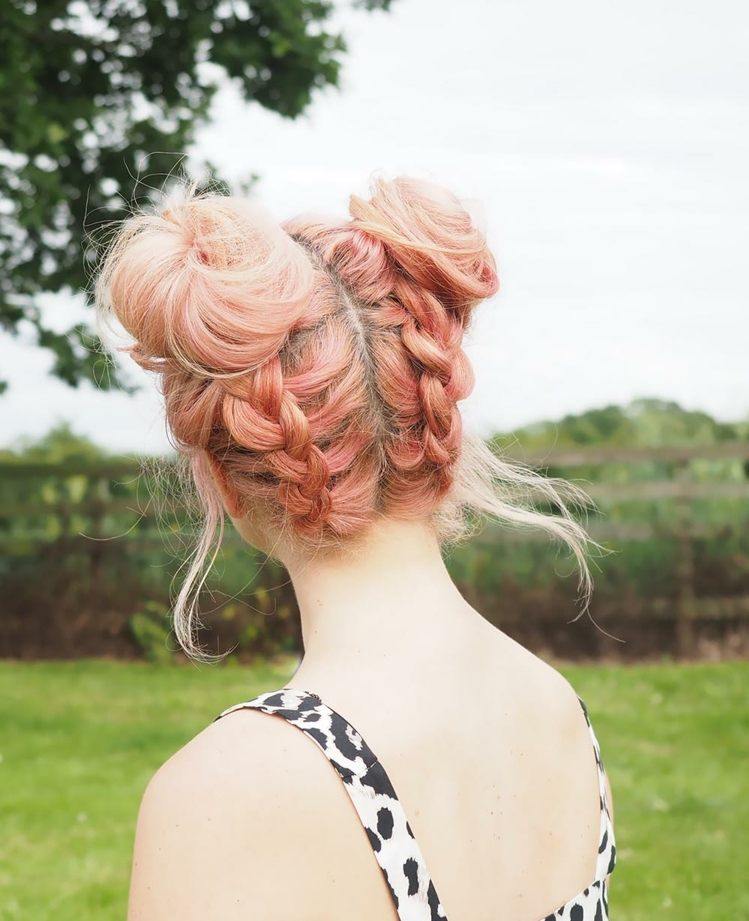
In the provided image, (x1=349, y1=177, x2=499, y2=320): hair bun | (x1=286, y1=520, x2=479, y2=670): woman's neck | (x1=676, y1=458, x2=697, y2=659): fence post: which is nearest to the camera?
(x1=286, y1=520, x2=479, y2=670): woman's neck

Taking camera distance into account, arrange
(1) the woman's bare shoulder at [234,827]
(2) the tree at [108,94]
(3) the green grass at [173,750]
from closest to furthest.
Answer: (1) the woman's bare shoulder at [234,827], (3) the green grass at [173,750], (2) the tree at [108,94]

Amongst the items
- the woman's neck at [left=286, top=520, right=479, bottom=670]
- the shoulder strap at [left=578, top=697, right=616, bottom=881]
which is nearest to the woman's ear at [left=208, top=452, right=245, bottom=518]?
the woman's neck at [left=286, top=520, right=479, bottom=670]

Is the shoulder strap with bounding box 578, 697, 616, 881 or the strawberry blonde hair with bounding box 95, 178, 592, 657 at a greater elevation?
the strawberry blonde hair with bounding box 95, 178, 592, 657

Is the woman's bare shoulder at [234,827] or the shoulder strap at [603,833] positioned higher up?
the woman's bare shoulder at [234,827]

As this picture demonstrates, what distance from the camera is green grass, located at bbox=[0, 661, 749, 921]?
4.82 metres

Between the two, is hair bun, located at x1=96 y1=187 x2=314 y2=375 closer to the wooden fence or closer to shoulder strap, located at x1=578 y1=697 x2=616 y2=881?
shoulder strap, located at x1=578 y1=697 x2=616 y2=881

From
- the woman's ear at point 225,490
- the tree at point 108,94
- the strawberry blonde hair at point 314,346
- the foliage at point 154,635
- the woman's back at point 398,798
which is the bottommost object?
the foliage at point 154,635

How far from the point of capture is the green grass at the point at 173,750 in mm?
4820

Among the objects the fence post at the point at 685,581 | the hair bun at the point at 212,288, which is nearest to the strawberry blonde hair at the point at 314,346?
the hair bun at the point at 212,288

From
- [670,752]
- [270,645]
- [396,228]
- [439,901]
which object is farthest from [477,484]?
[270,645]

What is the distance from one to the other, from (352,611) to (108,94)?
738 centimetres

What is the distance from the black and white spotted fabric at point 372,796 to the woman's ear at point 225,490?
0.36 m

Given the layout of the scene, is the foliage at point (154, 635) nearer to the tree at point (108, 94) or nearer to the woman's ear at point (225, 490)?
the tree at point (108, 94)

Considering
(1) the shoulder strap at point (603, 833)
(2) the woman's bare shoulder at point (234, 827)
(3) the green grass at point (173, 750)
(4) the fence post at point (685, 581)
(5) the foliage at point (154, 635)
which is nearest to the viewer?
(2) the woman's bare shoulder at point (234, 827)
